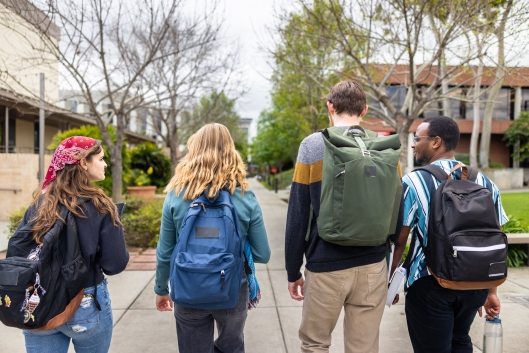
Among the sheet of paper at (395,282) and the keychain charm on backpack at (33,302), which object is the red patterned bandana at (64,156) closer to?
the keychain charm on backpack at (33,302)

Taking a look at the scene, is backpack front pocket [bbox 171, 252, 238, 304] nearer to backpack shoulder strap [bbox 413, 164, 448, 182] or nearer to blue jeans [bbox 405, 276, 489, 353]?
blue jeans [bbox 405, 276, 489, 353]

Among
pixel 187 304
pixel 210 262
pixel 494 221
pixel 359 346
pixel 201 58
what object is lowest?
pixel 359 346

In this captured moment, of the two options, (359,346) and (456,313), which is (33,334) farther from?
(456,313)

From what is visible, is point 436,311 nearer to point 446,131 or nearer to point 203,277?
point 446,131

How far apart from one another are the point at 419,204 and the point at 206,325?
4.61 ft

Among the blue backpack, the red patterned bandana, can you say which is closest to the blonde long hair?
the blue backpack

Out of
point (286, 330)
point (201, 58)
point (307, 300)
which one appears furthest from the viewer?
point (201, 58)

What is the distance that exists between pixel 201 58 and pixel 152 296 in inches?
341

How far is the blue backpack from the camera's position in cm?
218

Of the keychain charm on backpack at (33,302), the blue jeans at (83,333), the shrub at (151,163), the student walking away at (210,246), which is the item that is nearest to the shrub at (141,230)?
the student walking away at (210,246)

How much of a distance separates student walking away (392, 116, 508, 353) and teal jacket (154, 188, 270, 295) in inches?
32.2

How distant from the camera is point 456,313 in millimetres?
2490

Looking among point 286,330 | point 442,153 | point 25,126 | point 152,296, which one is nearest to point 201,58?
point 152,296

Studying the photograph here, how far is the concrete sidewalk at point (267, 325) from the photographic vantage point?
380 cm
